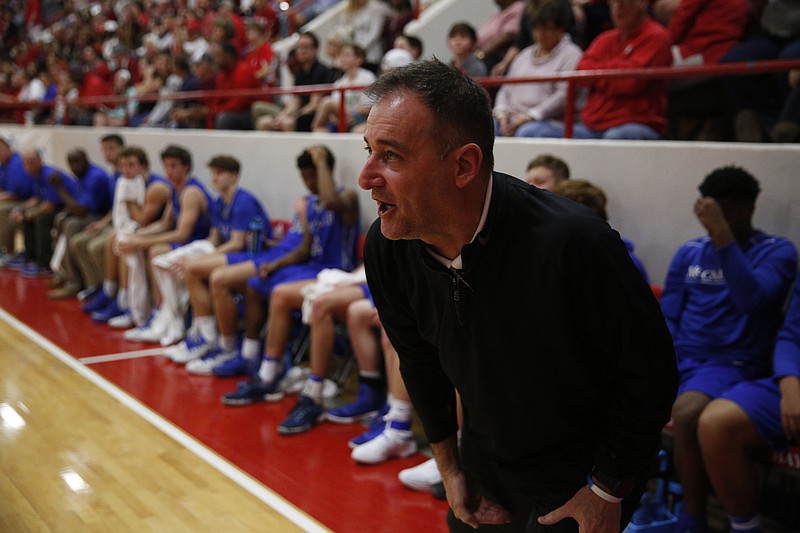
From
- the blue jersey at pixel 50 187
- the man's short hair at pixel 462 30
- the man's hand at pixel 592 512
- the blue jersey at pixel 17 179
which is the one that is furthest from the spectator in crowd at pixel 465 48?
the blue jersey at pixel 17 179

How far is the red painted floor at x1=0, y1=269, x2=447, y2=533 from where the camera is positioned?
328cm

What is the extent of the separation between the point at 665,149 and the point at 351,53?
3457 mm

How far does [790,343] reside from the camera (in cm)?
286

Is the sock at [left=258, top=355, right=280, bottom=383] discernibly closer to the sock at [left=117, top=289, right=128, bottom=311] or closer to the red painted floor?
the red painted floor

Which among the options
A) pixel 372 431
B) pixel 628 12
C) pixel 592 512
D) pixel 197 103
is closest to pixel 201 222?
pixel 372 431

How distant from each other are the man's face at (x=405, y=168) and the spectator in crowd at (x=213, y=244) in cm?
403

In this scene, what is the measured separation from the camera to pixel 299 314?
195 inches

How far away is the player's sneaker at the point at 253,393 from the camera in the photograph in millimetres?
4590

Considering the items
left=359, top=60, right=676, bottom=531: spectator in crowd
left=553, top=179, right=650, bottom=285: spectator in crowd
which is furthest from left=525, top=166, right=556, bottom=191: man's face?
left=359, top=60, right=676, bottom=531: spectator in crowd

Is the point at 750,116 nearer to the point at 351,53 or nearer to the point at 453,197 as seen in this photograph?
the point at 453,197

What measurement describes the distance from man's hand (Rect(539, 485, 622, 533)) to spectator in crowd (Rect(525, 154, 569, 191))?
87.8 inches

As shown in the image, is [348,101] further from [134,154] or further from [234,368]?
[234,368]

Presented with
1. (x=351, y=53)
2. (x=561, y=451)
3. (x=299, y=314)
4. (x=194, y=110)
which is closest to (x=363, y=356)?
(x=299, y=314)

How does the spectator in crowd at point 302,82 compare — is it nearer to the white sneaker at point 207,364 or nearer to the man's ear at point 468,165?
the white sneaker at point 207,364
